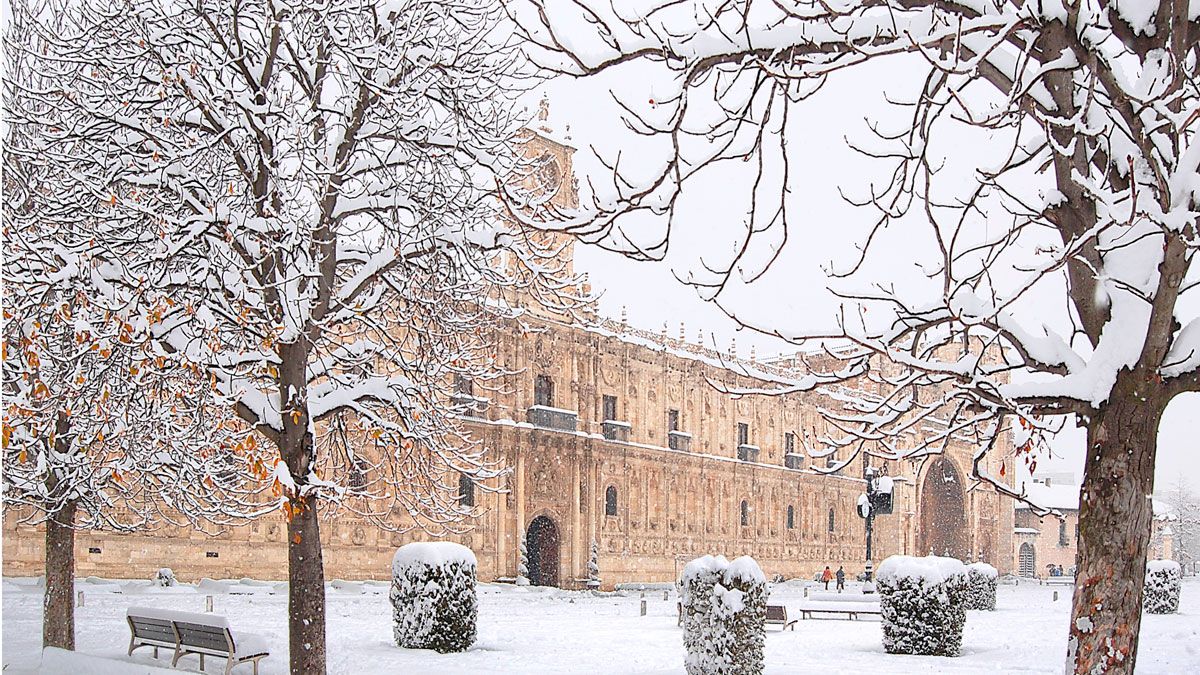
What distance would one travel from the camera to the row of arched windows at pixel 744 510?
3584 cm

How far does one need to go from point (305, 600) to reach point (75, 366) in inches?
100

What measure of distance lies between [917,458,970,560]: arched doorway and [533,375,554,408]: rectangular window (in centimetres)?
2926

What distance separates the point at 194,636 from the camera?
36.0 feet

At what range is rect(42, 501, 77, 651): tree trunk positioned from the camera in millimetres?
10367

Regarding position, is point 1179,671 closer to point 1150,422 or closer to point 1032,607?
point 1150,422

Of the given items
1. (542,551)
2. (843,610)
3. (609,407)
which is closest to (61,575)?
(843,610)

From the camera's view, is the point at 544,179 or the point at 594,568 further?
the point at 594,568

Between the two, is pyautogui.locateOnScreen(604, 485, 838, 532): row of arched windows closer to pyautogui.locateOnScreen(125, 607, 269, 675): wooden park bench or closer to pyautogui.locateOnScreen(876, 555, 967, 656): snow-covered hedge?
pyautogui.locateOnScreen(876, 555, 967, 656): snow-covered hedge

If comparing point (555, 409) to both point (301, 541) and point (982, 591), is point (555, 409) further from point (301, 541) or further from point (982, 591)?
point (301, 541)

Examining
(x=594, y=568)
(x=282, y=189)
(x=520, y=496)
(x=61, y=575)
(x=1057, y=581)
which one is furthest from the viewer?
(x=1057, y=581)

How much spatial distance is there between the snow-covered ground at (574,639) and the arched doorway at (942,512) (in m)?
31.6

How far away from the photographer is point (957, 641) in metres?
14.9

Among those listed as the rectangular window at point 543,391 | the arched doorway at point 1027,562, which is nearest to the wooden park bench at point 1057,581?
the arched doorway at point 1027,562

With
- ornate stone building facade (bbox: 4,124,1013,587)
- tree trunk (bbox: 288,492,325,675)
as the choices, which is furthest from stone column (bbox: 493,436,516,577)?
tree trunk (bbox: 288,492,325,675)
